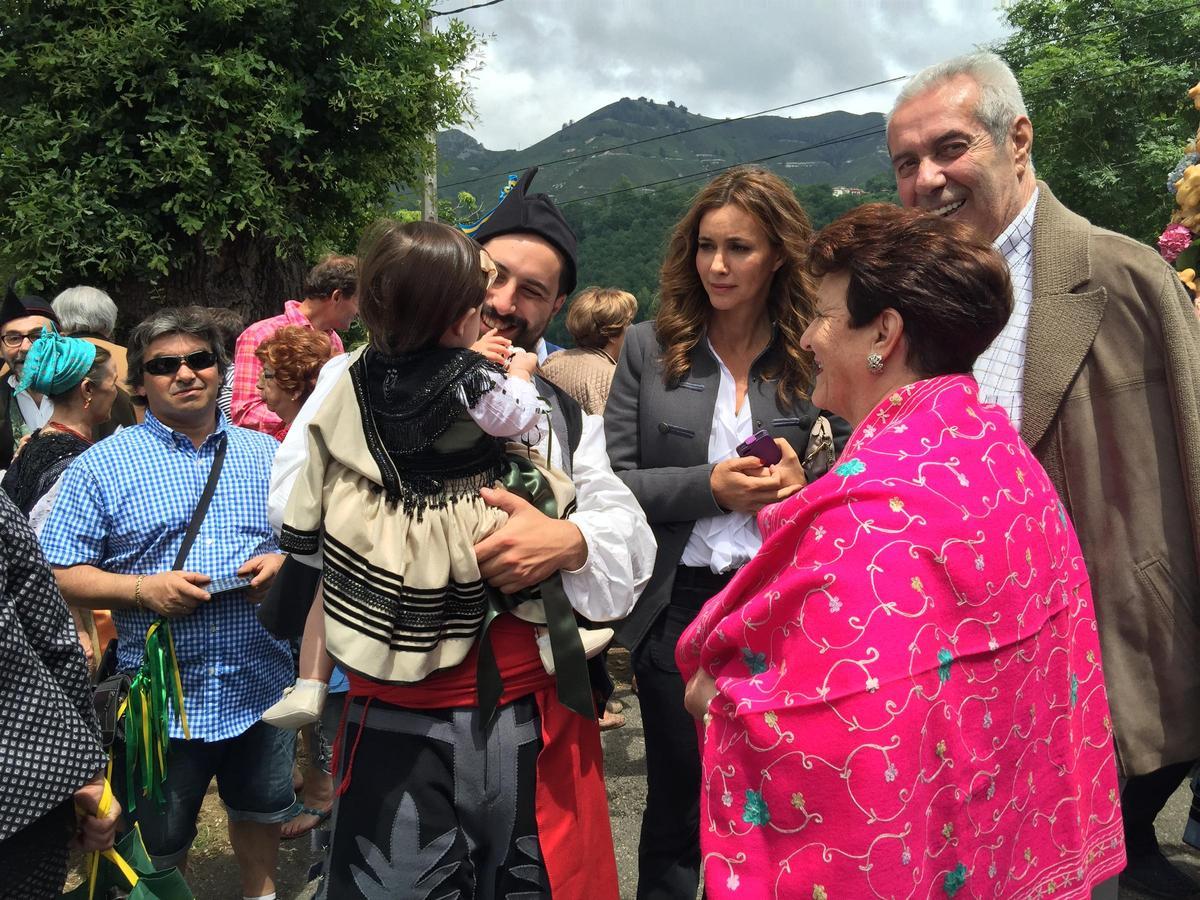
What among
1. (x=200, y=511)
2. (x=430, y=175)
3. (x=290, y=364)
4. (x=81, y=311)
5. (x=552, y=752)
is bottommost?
(x=552, y=752)

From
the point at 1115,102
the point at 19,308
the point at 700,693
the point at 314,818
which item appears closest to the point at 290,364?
the point at 314,818

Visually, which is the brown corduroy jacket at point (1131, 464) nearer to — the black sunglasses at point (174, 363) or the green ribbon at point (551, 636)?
the green ribbon at point (551, 636)

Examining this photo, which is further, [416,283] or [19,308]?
[19,308]

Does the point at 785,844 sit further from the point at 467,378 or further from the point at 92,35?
the point at 92,35

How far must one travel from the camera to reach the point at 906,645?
145 centimetres

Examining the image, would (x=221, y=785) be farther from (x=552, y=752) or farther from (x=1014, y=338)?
(x=1014, y=338)

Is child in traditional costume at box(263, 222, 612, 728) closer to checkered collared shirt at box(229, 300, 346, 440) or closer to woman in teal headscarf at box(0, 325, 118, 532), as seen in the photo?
woman in teal headscarf at box(0, 325, 118, 532)

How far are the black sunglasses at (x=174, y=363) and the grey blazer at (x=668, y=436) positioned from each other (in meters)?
1.38

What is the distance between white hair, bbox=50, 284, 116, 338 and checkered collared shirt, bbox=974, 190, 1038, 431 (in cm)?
498

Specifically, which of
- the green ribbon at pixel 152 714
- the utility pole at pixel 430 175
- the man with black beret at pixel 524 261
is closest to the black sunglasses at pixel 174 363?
the green ribbon at pixel 152 714

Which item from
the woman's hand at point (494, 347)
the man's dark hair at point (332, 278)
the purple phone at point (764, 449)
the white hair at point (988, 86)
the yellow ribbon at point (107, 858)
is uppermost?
the white hair at point (988, 86)

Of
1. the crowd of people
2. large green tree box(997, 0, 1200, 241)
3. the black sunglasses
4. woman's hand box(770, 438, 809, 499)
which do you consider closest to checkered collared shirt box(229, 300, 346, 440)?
the black sunglasses

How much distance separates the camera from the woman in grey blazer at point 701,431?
2.56m

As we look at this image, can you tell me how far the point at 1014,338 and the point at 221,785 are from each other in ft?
9.18
